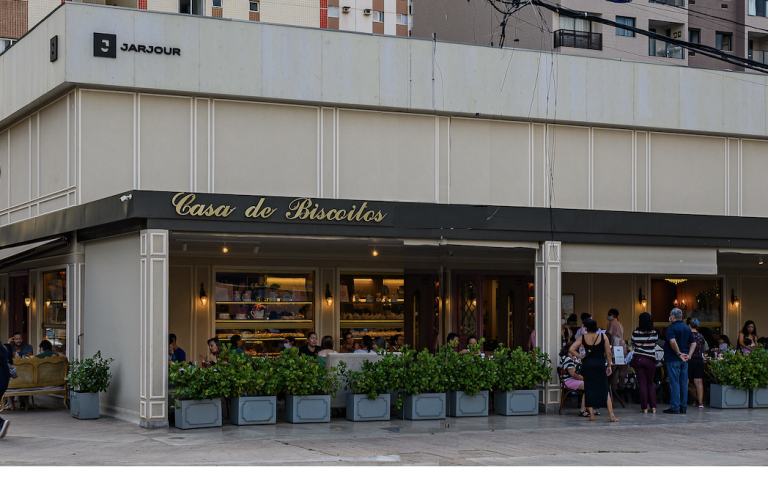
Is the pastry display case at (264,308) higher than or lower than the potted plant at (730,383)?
higher

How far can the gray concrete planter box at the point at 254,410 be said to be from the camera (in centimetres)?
1409

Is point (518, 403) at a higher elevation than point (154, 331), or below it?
below

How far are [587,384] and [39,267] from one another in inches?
457

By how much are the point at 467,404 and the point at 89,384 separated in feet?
20.8

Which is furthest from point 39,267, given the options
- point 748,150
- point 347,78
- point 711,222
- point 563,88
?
point 748,150

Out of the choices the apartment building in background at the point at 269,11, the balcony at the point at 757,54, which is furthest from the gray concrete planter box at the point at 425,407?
the balcony at the point at 757,54

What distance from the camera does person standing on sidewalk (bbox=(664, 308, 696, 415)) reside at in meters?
16.2

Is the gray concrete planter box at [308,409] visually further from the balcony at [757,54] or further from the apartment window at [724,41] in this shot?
the balcony at [757,54]

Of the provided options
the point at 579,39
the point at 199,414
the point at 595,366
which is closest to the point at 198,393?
the point at 199,414

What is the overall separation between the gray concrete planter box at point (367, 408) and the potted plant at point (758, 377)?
7.08 metres

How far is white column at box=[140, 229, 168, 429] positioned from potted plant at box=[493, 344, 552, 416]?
18.4 ft

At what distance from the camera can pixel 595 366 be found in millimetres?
14945

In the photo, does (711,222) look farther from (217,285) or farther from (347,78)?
(217,285)

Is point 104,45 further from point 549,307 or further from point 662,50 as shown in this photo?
point 662,50
